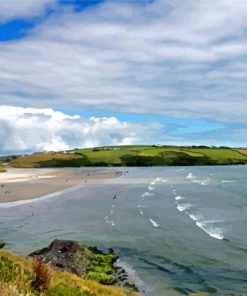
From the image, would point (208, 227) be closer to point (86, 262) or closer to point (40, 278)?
point (86, 262)

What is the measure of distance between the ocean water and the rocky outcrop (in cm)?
112

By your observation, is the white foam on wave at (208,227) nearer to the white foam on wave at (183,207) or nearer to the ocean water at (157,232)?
the ocean water at (157,232)

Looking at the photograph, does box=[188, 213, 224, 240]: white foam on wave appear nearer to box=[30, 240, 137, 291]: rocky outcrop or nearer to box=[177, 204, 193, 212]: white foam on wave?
box=[177, 204, 193, 212]: white foam on wave

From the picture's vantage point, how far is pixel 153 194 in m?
93.6

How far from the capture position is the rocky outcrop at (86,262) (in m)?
31.2

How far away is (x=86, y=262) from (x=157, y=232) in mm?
16391

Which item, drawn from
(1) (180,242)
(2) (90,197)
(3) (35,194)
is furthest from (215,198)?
(1) (180,242)

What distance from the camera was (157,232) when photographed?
50.6 meters

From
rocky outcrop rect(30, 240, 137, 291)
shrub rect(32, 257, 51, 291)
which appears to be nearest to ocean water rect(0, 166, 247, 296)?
rocky outcrop rect(30, 240, 137, 291)

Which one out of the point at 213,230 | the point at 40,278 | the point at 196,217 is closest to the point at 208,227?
the point at 213,230

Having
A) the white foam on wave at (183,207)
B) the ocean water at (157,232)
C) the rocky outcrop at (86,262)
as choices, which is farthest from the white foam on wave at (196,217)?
the rocky outcrop at (86,262)

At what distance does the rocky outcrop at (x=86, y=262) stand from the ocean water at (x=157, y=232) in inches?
44.0

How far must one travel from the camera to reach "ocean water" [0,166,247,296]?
3303 centimetres

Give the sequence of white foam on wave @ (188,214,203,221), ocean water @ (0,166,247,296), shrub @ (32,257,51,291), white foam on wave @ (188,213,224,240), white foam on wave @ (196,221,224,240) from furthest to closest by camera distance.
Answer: white foam on wave @ (188,214,203,221) < white foam on wave @ (188,213,224,240) < white foam on wave @ (196,221,224,240) < ocean water @ (0,166,247,296) < shrub @ (32,257,51,291)
